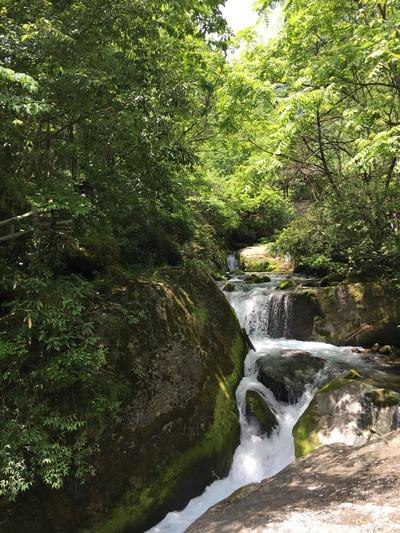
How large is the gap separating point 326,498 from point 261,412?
340 cm

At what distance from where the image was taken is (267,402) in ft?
26.1

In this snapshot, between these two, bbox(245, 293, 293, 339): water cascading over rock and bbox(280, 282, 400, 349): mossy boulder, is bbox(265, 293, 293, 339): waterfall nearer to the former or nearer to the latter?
bbox(245, 293, 293, 339): water cascading over rock

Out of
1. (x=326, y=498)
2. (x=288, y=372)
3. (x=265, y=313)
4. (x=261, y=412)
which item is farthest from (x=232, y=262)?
(x=326, y=498)

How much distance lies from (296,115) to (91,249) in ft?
15.1

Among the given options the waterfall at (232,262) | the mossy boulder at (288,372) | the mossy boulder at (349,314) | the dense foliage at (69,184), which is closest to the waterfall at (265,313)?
the mossy boulder at (349,314)

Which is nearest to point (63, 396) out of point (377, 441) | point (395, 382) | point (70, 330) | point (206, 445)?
point (70, 330)

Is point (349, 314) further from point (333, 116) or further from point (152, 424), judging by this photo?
point (152, 424)

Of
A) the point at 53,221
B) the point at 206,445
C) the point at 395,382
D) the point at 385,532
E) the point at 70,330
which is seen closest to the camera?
the point at 385,532

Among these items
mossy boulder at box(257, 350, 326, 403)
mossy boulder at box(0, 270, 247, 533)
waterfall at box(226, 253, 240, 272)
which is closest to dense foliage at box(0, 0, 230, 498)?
mossy boulder at box(0, 270, 247, 533)

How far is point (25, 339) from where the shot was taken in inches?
201

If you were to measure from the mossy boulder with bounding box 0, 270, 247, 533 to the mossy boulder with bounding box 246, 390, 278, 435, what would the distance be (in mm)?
380

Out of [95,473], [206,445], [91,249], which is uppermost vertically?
[91,249]

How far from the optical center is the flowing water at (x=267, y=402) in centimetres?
596

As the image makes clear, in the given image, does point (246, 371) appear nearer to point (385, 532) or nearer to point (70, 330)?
point (70, 330)
